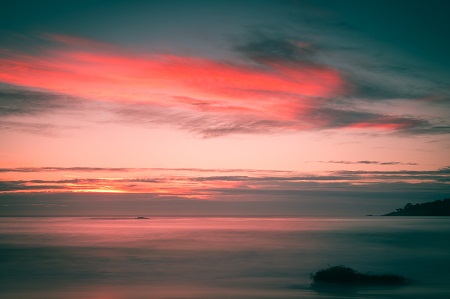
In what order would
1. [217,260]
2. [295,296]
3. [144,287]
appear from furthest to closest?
1. [217,260]
2. [144,287]
3. [295,296]

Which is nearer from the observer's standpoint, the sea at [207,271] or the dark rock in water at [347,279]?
the sea at [207,271]

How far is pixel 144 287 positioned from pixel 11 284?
8503 millimetres

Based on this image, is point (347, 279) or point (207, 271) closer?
point (347, 279)

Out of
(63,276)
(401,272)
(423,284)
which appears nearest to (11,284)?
(63,276)

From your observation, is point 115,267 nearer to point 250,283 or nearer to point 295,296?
point 250,283

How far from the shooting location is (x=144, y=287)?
92.0 ft

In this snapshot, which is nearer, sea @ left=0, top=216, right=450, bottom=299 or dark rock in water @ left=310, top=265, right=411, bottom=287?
sea @ left=0, top=216, right=450, bottom=299

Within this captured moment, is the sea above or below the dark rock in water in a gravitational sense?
below

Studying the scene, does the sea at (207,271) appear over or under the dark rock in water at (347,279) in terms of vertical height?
under

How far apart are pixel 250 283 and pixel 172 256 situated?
18.5 m

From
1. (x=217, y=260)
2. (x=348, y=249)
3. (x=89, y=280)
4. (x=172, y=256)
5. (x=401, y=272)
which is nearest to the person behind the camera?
(x=89, y=280)

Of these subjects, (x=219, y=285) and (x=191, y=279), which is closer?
(x=219, y=285)

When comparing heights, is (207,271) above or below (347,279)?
below

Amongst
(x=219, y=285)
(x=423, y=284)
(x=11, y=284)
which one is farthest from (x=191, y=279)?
(x=423, y=284)
